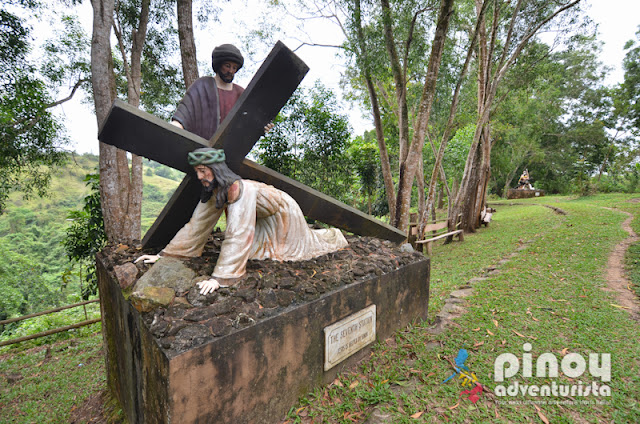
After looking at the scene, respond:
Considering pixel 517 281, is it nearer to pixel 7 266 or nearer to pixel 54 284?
pixel 7 266

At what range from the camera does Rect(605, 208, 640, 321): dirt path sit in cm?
367

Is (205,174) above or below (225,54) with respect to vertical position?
below

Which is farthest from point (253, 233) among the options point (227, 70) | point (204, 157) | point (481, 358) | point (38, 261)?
point (38, 261)

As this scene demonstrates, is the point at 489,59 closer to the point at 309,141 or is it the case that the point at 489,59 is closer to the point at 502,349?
the point at 309,141

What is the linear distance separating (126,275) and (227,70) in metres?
1.94

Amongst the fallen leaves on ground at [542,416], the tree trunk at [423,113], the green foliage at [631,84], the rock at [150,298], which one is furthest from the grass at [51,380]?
the green foliage at [631,84]

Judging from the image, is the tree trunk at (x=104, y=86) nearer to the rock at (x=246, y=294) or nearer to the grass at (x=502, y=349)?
the rock at (x=246, y=294)

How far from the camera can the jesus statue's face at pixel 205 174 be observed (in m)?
2.24

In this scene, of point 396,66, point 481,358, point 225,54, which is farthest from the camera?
point 396,66

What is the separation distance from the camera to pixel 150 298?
77.3 inches

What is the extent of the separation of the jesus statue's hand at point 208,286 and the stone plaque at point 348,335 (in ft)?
3.11

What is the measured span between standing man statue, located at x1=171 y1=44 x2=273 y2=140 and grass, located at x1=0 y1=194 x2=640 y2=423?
247 cm

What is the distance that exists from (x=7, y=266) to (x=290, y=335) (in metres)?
14.9

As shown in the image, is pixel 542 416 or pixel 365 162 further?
pixel 365 162
